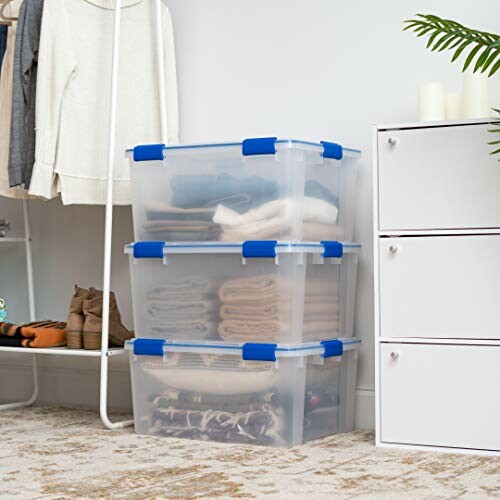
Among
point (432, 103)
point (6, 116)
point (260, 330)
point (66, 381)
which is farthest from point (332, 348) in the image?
point (6, 116)

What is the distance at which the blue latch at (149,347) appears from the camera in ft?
8.61

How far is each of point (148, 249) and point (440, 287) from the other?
817mm

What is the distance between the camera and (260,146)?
2.47m

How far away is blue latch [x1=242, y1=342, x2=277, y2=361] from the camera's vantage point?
96.6 inches

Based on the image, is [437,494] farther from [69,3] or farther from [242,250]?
[69,3]

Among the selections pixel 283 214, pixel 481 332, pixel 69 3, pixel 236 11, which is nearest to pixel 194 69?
pixel 236 11

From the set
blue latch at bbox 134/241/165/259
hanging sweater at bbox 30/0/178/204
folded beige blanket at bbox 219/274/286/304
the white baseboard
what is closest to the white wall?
the white baseboard

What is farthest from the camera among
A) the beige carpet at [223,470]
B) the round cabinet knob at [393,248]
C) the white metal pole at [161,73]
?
the white metal pole at [161,73]

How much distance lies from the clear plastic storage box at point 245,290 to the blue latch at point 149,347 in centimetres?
3

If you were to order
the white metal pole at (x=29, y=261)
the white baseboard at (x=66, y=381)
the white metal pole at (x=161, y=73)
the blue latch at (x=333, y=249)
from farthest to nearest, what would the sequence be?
1. the white metal pole at (x=29, y=261)
2. the white baseboard at (x=66, y=381)
3. the white metal pole at (x=161, y=73)
4. the blue latch at (x=333, y=249)

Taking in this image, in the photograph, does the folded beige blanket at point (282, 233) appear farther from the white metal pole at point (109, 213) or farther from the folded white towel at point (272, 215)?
A: the white metal pole at point (109, 213)

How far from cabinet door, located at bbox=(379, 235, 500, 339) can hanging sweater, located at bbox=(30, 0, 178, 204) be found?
3.07 feet

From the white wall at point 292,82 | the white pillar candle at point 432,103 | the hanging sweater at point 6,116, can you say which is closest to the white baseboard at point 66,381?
the white wall at point 292,82

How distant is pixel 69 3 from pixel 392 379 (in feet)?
4.89
